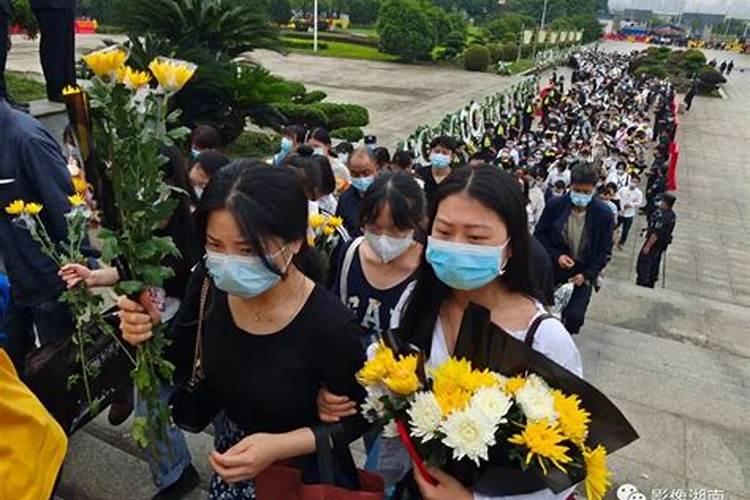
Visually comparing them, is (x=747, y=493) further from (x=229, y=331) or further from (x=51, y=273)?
(x=51, y=273)

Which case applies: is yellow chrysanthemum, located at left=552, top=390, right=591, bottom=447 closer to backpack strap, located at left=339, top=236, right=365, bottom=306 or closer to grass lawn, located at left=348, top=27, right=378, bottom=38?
backpack strap, located at left=339, top=236, right=365, bottom=306

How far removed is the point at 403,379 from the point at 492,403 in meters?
0.23

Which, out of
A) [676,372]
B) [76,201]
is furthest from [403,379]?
[676,372]

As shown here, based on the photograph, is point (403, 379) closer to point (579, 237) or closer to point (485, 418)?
point (485, 418)

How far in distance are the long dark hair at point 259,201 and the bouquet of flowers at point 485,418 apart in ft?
1.57

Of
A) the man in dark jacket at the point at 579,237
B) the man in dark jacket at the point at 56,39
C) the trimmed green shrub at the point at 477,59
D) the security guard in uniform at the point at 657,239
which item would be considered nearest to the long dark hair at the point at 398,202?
the man in dark jacket at the point at 579,237

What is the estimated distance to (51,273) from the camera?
2.93m

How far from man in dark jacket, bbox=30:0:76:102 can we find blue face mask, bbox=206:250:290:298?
20.6 feet

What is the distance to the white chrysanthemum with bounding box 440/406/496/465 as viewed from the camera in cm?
139

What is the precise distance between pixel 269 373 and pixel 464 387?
2.08ft

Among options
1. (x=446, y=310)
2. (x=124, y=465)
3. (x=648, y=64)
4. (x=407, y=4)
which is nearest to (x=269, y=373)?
(x=446, y=310)

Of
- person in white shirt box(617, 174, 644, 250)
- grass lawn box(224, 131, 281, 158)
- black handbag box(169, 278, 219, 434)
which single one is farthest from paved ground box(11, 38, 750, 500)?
grass lawn box(224, 131, 281, 158)

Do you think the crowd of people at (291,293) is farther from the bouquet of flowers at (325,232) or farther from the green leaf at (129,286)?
the bouquet of flowers at (325,232)

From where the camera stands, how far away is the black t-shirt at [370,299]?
280cm
